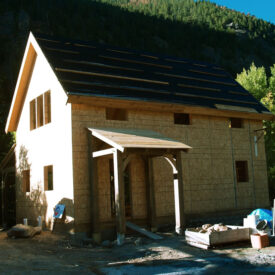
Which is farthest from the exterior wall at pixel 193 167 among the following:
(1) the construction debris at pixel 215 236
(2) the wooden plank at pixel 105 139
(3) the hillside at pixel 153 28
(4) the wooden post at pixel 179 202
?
(3) the hillside at pixel 153 28

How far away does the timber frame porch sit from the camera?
38.5ft

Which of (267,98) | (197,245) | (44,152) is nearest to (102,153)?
(44,152)

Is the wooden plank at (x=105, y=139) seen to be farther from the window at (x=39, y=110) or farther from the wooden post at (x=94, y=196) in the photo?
the window at (x=39, y=110)

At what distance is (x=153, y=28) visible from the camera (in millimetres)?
102375

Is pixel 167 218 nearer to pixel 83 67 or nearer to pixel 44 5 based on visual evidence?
pixel 83 67

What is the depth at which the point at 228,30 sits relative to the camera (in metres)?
108

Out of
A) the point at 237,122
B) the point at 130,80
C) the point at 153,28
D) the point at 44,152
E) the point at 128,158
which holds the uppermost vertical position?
the point at 153,28

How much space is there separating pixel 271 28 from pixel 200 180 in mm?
112505

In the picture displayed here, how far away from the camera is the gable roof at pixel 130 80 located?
14.4 m

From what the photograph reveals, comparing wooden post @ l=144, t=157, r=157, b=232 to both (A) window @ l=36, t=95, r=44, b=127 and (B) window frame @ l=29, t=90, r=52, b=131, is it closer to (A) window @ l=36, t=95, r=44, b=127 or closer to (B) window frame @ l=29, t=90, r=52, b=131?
(B) window frame @ l=29, t=90, r=52, b=131

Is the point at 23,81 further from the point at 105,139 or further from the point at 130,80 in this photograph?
the point at 105,139

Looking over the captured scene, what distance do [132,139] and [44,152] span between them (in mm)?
4994

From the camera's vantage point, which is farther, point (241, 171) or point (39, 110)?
point (241, 171)

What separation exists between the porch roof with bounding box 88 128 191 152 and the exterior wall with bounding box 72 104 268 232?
87 cm
